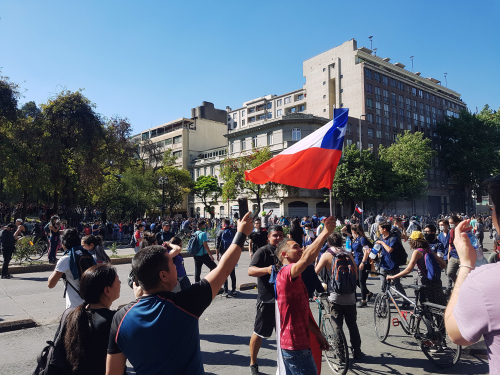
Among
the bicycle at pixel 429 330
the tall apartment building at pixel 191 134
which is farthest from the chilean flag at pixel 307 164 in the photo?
the tall apartment building at pixel 191 134

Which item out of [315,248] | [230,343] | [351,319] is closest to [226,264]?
[315,248]

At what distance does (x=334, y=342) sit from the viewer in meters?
4.67

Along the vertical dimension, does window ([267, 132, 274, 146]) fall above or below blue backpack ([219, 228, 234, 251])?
above

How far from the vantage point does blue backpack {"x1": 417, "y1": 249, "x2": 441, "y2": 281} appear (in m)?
5.61

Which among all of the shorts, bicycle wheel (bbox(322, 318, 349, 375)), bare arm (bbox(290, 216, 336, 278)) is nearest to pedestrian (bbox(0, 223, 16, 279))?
the shorts

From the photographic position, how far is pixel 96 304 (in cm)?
236

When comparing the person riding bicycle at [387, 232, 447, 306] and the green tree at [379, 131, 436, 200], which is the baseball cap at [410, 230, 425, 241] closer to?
the person riding bicycle at [387, 232, 447, 306]

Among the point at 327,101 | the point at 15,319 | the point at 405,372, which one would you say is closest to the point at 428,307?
the point at 405,372

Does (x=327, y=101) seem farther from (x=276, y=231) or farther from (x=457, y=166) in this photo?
(x=276, y=231)

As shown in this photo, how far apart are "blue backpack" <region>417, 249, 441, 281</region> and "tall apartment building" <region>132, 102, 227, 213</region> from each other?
52643 mm

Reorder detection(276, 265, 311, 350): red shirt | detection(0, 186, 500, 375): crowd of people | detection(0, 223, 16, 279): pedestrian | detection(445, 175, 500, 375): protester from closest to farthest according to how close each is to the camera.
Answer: detection(445, 175, 500, 375): protester, detection(0, 186, 500, 375): crowd of people, detection(276, 265, 311, 350): red shirt, detection(0, 223, 16, 279): pedestrian

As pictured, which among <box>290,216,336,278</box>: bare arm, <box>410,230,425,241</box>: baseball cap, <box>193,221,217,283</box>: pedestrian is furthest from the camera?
<box>193,221,217,283</box>: pedestrian

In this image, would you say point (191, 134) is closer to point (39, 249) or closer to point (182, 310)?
point (39, 249)

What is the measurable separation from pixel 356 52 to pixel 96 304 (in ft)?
195
